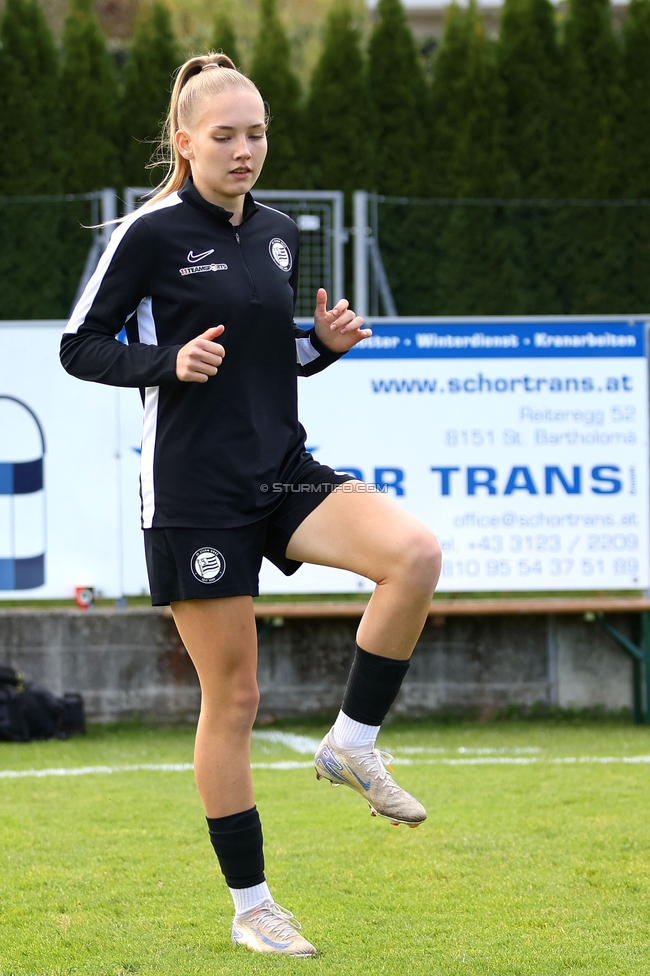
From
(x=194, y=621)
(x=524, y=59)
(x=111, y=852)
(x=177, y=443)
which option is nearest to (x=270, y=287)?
(x=177, y=443)

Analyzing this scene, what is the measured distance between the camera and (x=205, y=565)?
9.85 feet

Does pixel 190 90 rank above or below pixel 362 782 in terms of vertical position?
above

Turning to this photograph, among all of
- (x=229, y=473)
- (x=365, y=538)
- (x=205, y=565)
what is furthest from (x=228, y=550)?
(x=365, y=538)

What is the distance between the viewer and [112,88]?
38.2ft

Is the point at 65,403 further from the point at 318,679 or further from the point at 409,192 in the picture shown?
the point at 409,192

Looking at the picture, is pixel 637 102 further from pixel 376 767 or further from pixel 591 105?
pixel 376 767

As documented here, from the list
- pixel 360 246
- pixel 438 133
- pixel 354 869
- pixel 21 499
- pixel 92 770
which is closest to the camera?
pixel 354 869

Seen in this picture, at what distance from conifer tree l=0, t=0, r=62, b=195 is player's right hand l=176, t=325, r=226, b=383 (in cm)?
917

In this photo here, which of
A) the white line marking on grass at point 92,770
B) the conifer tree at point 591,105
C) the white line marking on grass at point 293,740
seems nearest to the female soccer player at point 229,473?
the white line marking on grass at point 92,770

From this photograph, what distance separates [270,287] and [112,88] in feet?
30.6

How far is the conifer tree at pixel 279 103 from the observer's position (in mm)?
11641

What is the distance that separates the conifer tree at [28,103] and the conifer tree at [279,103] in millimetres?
1933

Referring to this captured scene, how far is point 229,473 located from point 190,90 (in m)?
0.97

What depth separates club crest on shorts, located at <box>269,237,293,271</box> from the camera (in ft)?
10.5
